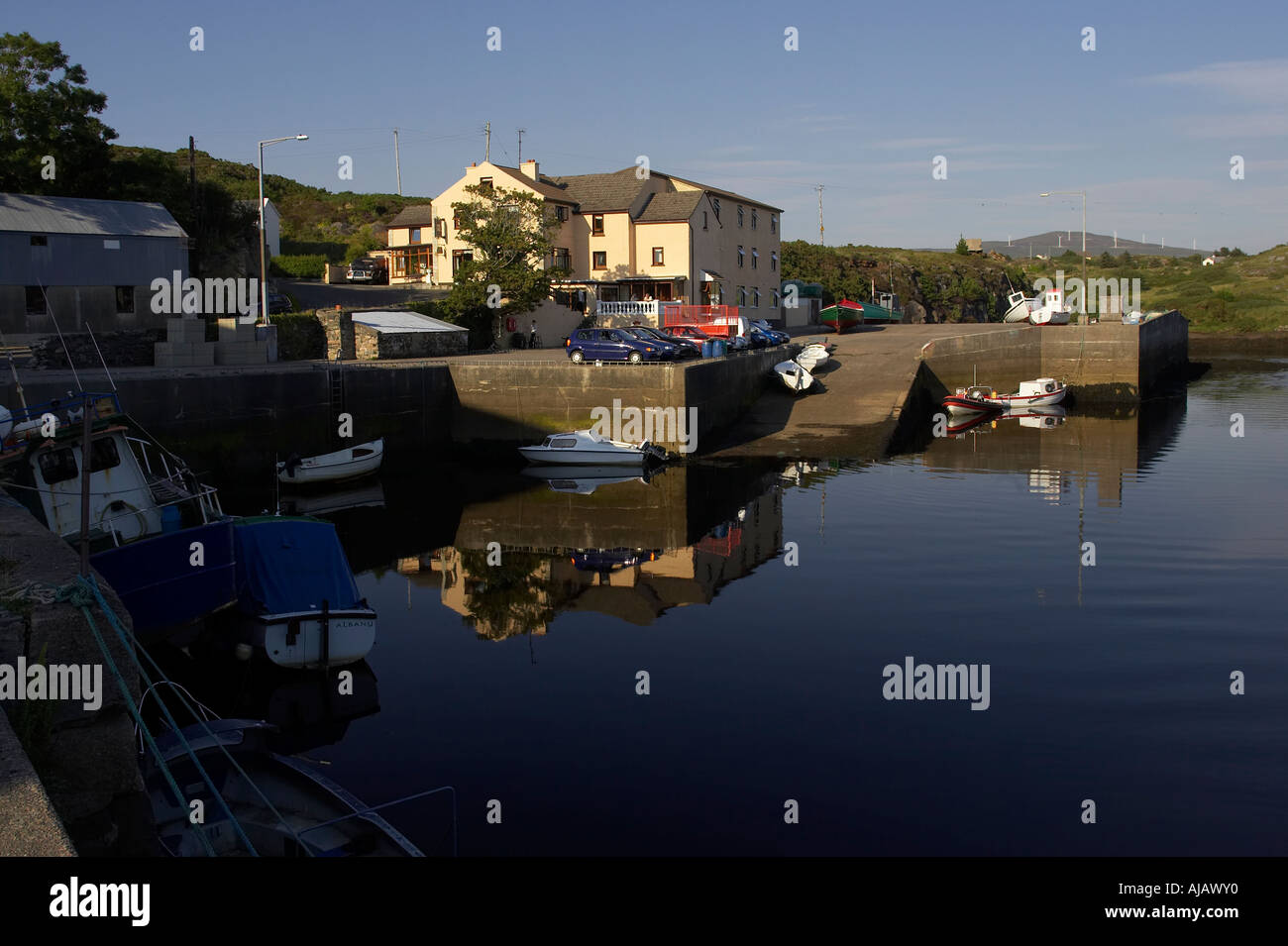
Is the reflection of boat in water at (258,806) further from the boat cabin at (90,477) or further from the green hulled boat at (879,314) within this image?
the green hulled boat at (879,314)

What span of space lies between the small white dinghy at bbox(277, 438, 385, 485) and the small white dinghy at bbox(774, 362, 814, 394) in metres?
19.7

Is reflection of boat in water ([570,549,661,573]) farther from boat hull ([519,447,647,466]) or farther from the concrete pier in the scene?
the concrete pier

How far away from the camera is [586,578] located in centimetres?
2442

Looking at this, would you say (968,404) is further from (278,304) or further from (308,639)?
(308,639)

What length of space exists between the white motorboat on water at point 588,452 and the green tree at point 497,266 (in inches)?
593

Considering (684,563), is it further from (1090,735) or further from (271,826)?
(271,826)

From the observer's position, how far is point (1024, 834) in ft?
39.5

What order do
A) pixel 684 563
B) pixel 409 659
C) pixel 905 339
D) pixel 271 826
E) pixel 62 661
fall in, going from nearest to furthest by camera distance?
pixel 62 661
pixel 271 826
pixel 409 659
pixel 684 563
pixel 905 339

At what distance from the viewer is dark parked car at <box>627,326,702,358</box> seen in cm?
4547

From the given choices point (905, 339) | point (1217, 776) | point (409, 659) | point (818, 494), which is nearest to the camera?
point (1217, 776)

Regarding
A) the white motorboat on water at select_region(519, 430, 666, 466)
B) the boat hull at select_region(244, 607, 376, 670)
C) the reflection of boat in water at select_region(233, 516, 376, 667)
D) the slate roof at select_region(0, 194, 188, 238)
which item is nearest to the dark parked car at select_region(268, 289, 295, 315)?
the slate roof at select_region(0, 194, 188, 238)

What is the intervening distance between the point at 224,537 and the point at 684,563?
35.1ft
